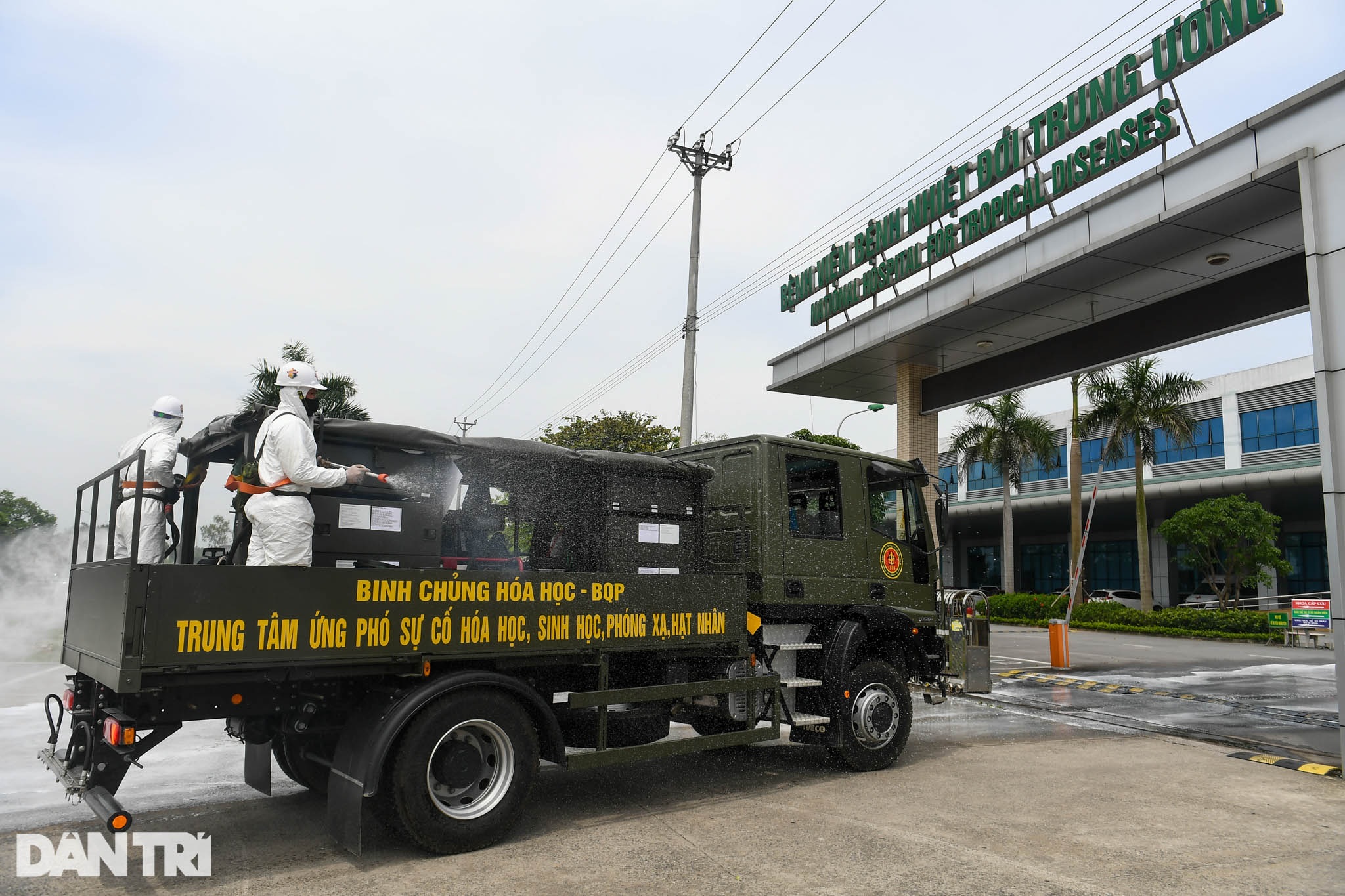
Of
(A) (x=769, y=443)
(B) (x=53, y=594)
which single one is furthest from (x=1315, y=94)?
(B) (x=53, y=594)

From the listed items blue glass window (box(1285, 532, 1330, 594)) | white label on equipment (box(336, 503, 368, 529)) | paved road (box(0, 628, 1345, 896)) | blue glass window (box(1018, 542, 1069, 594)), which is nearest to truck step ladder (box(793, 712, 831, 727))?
paved road (box(0, 628, 1345, 896))

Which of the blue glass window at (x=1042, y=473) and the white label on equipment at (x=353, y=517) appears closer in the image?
the white label on equipment at (x=353, y=517)

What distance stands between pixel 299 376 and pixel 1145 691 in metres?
13.2

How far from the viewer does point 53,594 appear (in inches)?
472

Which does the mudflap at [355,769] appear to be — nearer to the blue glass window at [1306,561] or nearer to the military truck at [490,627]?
the military truck at [490,627]

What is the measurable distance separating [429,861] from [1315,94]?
32.5ft

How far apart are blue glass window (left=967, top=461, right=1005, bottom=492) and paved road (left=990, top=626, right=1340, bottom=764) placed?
29.3 metres

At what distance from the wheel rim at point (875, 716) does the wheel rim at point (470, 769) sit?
3.23 meters

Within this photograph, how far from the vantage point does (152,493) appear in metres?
5.42

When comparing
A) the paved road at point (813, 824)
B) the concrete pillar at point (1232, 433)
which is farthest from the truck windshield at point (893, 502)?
the concrete pillar at point (1232, 433)

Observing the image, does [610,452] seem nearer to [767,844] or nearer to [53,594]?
[767,844]

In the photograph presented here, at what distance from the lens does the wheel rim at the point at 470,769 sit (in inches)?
211

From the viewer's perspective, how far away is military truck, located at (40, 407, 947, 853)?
4.84m

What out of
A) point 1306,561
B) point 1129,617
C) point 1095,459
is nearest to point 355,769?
point 1129,617
